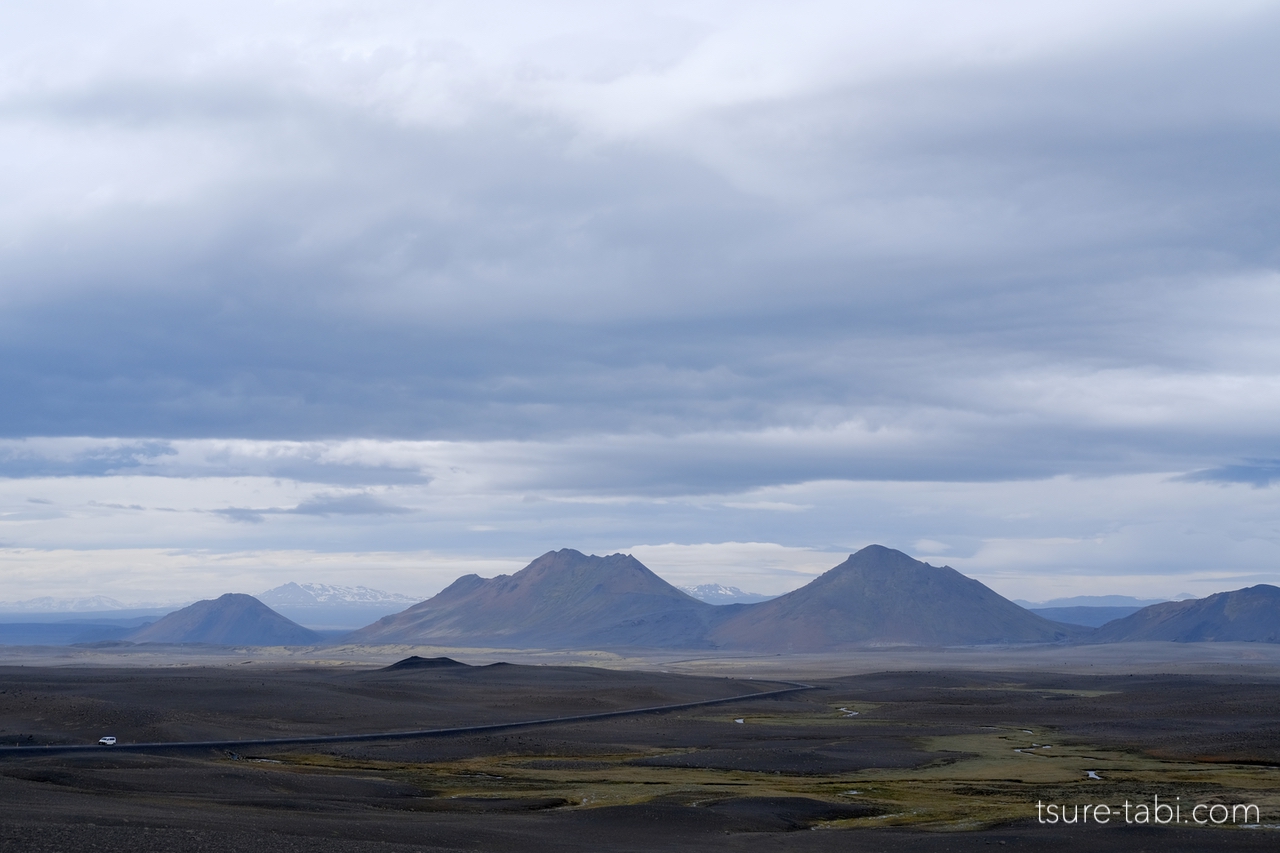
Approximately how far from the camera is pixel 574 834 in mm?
40969

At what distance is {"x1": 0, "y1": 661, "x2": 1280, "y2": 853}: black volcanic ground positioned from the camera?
38156mm

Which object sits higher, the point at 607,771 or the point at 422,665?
the point at 607,771

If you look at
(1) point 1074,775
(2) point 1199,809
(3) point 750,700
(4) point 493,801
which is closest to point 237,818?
(4) point 493,801

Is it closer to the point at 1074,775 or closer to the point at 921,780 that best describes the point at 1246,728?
the point at 1074,775

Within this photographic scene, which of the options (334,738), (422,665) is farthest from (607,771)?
(422,665)

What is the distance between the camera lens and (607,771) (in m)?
62.4

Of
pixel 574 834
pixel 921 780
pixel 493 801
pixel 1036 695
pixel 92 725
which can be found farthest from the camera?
pixel 1036 695

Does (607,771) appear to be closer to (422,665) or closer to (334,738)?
(334,738)

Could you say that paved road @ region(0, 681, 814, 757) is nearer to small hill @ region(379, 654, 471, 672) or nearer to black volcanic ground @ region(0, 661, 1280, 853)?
black volcanic ground @ region(0, 661, 1280, 853)

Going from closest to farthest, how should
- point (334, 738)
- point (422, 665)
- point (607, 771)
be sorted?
1. point (607, 771)
2. point (334, 738)
3. point (422, 665)

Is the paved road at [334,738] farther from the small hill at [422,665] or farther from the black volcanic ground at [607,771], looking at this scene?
the small hill at [422,665]

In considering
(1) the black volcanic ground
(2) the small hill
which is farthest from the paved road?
(2) the small hill

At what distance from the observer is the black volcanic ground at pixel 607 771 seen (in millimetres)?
38156

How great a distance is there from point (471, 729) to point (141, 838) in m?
54.9
